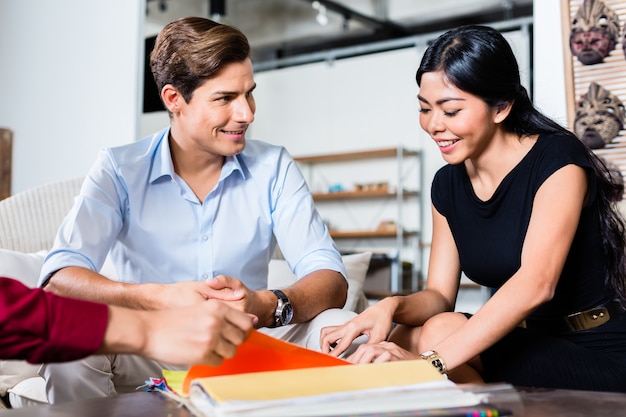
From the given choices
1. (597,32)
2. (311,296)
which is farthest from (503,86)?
(597,32)

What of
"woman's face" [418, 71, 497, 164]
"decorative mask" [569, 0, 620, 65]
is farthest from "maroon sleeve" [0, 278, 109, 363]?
"decorative mask" [569, 0, 620, 65]

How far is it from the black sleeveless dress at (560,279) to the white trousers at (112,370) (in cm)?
35

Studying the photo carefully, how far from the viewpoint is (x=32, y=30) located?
4234 mm

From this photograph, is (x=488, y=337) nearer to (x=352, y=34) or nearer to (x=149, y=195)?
(x=149, y=195)

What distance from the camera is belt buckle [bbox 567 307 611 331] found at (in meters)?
1.81

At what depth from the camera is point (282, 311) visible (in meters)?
1.75

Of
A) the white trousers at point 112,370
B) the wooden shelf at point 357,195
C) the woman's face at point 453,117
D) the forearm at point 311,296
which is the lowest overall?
the white trousers at point 112,370

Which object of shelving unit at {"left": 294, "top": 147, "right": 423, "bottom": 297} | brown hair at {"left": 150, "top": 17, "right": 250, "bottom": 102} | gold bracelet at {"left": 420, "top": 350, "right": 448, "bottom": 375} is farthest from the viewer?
shelving unit at {"left": 294, "top": 147, "right": 423, "bottom": 297}

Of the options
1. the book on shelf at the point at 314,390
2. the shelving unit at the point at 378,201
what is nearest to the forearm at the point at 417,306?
the book on shelf at the point at 314,390

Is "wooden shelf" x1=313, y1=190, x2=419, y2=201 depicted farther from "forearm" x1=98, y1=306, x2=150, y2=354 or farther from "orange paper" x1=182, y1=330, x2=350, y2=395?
"forearm" x1=98, y1=306, x2=150, y2=354

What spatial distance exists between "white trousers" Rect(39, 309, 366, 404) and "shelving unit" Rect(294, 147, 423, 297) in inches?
235

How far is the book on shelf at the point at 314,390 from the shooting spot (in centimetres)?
91

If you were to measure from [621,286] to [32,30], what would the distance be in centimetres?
352

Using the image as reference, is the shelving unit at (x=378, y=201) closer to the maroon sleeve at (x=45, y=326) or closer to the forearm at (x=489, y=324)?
the forearm at (x=489, y=324)
